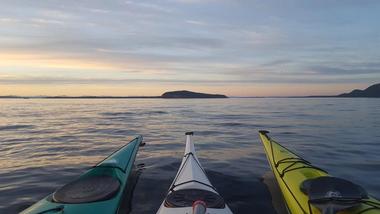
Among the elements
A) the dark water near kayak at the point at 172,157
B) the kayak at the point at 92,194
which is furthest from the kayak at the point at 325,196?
the kayak at the point at 92,194

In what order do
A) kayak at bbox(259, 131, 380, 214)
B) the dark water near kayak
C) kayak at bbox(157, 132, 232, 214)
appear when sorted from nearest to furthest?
1. kayak at bbox(259, 131, 380, 214)
2. kayak at bbox(157, 132, 232, 214)
3. the dark water near kayak

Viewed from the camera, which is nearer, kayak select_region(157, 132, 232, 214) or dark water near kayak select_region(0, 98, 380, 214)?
kayak select_region(157, 132, 232, 214)

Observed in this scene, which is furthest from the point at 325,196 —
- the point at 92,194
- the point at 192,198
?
the point at 92,194

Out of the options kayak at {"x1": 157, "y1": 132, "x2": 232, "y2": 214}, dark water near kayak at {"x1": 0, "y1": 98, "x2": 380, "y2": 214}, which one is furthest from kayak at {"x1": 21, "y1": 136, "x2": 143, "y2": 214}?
kayak at {"x1": 157, "y1": 132, "x2": 232, "y2": 214}

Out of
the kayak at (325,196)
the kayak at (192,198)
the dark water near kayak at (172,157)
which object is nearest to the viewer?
Result: the kayak at (325,196)

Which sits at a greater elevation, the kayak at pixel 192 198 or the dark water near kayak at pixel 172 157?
the kayak at pixel 192 198

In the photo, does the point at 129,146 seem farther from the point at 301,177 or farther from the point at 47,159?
the point at 301,177

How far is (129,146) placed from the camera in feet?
31.8

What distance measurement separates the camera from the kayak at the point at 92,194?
5027 mm

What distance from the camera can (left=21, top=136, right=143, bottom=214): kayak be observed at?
5.03 metres

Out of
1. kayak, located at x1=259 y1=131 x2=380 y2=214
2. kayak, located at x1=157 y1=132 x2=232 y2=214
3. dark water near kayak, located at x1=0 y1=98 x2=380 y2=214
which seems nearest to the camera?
kayak, located at x1=259 y1=131 x2=380 y2=214

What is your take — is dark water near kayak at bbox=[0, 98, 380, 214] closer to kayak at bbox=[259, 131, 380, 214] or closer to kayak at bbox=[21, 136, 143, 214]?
kayak at bbox=[21, 136, 143, 214]

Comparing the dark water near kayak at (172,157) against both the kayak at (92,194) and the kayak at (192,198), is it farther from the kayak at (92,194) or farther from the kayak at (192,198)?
the kayak at (192,198)

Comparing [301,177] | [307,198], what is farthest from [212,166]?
[307,198]
